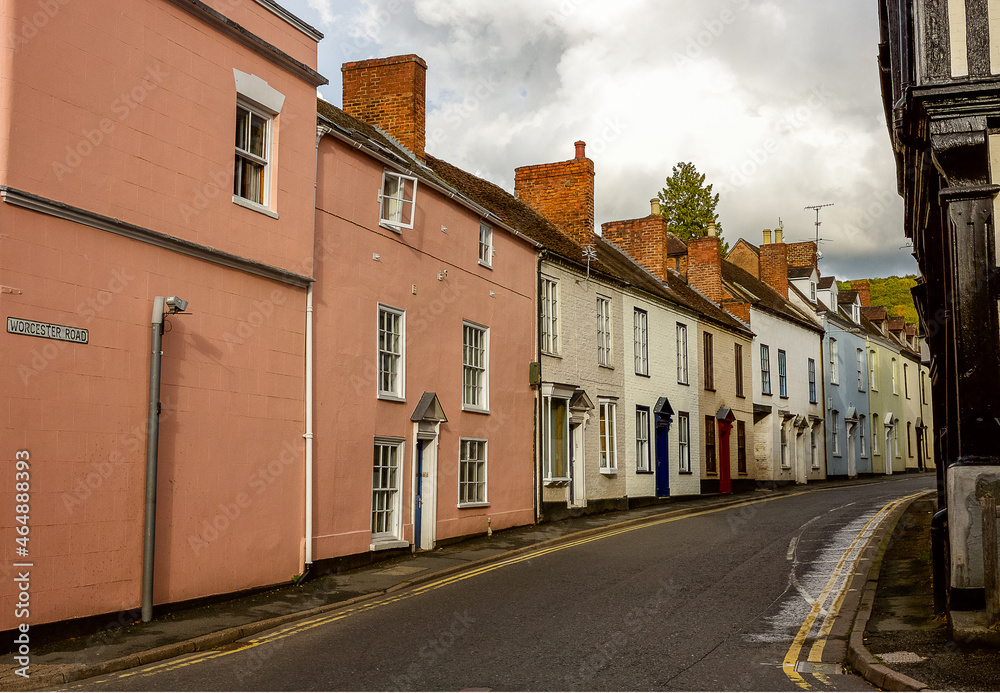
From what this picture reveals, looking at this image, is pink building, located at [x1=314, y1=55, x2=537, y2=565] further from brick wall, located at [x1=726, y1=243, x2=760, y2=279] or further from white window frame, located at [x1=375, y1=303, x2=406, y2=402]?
brick wall, located at [x1=726, y1=243, x2=760, y2=279]

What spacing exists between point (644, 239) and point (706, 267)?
14.8ft

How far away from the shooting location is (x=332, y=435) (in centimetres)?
1495

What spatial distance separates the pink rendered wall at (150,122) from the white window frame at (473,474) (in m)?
6.39

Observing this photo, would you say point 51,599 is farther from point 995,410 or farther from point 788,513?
point 788,513

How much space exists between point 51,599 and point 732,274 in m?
Result: 34.7

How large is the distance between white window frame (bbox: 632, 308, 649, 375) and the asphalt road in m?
12.0

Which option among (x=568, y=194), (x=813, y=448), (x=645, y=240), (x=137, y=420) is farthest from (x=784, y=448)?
(x=137, y=420)

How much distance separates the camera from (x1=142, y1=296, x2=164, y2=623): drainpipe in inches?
432

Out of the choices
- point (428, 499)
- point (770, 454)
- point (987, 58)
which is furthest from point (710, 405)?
point (987, 58)

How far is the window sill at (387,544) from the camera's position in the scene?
16084mm

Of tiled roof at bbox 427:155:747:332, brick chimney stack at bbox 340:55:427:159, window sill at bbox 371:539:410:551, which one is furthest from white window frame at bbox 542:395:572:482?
brick chimney stack at bbox 340:55:427:159

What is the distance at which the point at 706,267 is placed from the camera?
37.3 meters

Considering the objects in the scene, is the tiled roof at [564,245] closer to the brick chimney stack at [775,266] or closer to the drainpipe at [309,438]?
the drainpipe at [309,438]

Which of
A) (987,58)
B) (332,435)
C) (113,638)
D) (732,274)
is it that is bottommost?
(113,638)
